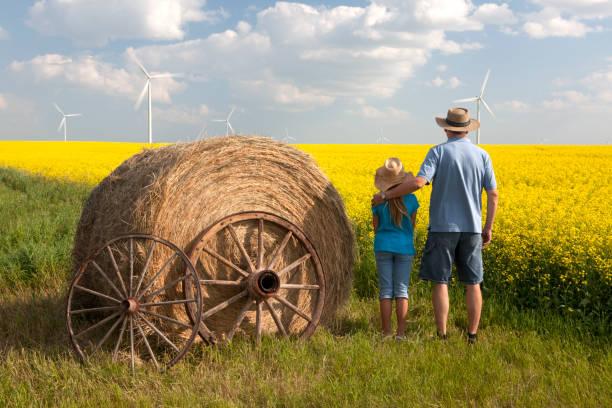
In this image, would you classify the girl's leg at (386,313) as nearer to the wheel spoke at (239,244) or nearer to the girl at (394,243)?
the girl at (394,243)

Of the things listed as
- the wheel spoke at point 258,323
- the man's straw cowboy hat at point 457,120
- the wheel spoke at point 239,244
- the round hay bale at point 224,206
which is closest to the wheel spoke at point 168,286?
the round hay bale at point 224,206

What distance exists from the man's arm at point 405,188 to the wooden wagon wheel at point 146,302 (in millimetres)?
1969

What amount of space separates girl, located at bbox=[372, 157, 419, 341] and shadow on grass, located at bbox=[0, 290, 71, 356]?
3.09m

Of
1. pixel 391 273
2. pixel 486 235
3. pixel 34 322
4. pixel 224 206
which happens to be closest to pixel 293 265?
pixel 224 206

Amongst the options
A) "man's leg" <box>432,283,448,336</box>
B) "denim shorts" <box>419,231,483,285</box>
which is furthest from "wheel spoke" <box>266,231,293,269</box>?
"man's leg" <box>432,283,448,336</box>

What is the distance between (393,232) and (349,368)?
4.93ft

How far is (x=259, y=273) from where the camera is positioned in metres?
5.02

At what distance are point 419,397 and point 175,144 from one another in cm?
343

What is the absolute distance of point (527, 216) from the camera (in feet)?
27.1

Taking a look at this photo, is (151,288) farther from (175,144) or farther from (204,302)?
(175,144)

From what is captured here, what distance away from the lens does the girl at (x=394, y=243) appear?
17.2ft

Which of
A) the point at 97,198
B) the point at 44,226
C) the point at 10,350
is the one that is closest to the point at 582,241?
the point at 97,198

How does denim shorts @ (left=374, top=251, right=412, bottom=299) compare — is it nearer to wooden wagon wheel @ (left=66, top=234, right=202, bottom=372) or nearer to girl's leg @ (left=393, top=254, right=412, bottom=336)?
girl's leg @ (left=393, top=254, right=412, bottom=336)

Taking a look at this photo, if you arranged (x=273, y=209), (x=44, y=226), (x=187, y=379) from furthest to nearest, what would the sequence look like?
(x=44, y=226) → (x=273, y=209) → (x=187, y=379)
